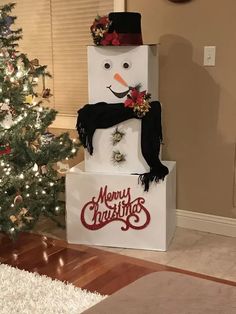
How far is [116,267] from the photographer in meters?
2.51

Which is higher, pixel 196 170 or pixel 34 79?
pixel 34 79

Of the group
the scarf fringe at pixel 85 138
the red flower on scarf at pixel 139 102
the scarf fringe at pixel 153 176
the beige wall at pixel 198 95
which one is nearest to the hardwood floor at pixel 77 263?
the scarf fringe at pixel 153 176

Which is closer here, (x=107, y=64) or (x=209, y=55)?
(x=107, y=64)

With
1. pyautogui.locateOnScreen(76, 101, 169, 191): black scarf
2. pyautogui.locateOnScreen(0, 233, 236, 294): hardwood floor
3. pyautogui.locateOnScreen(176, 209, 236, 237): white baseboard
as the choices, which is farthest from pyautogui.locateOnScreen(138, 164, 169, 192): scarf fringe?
pyautogui.locateOnScreen(176, 209, 236, 237): white baseboard

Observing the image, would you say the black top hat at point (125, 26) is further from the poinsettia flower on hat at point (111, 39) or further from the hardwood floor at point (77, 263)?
the hardwood floor at point (77, 263)

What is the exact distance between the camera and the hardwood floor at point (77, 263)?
235 centimetres

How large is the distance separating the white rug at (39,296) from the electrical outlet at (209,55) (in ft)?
5.15

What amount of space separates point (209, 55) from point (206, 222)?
1087 mm

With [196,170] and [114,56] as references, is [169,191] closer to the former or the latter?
[196,170]

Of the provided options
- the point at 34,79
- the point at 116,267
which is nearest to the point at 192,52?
the point at 34,79

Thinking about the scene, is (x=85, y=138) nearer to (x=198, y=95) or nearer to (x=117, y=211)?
(x=117, y=211)

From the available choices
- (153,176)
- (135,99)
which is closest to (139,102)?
(135,99)

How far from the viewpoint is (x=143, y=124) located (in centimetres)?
260

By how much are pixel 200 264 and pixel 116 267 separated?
0.47 m
